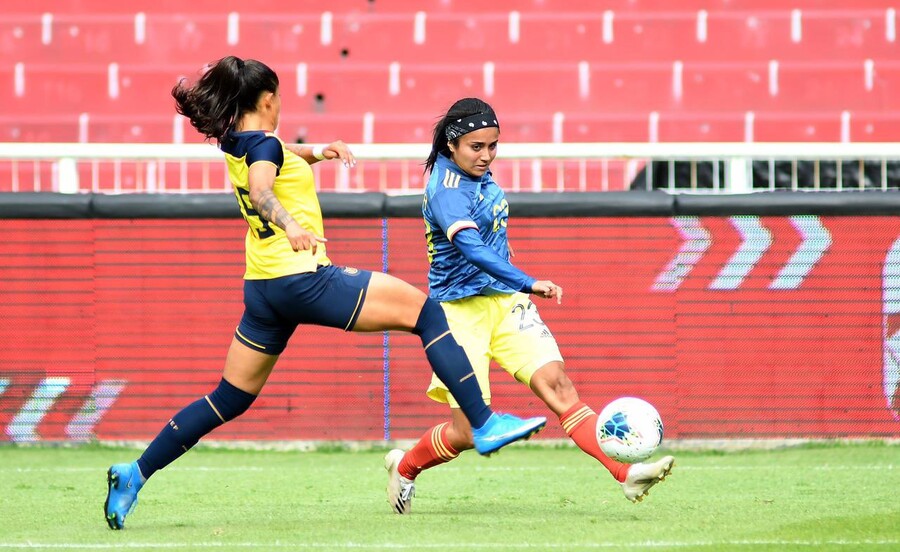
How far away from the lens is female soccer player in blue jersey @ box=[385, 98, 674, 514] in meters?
6.05

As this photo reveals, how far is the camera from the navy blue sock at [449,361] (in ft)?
→ 18.1

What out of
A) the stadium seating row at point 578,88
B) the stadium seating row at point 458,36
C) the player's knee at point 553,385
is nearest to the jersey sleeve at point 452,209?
the player's knee at point 553,385

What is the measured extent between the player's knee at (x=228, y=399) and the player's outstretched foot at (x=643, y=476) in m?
1.64

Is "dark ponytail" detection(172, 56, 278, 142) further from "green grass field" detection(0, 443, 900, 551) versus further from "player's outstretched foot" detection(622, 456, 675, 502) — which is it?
"player's outstretched foot" detection(622, 456, 675, 502)

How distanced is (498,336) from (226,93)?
5.55ft

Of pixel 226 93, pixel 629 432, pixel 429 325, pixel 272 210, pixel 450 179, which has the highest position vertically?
pixel 226 93

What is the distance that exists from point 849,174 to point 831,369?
1.77 metres

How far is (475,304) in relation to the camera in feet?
20.6

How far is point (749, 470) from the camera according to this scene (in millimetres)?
8430

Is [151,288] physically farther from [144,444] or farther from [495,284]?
[495,284]

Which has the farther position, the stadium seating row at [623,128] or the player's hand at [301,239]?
the stadium seating row at [623,128]

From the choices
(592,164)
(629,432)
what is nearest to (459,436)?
(629,432)

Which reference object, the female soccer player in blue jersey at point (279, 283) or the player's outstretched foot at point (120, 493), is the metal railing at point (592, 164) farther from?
the player's outstretched foot at point (120, 493)

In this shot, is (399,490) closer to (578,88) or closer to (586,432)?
(586,432)
